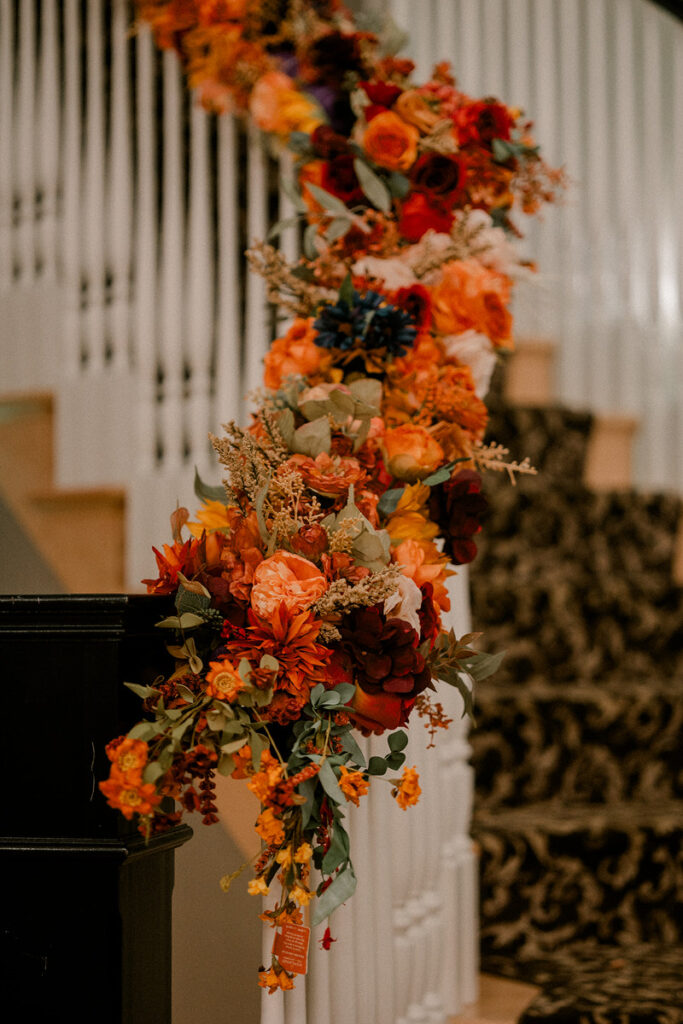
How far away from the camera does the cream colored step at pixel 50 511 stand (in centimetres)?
224

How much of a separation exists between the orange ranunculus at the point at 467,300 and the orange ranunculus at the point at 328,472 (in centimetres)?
32

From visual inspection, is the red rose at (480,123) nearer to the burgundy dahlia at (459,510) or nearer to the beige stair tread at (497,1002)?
the burgundy dahlia at (459,510)

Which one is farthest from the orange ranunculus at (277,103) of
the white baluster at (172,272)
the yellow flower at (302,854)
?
the yellow flower at (302,854)

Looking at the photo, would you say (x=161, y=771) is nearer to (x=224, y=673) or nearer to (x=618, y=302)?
(x=224, y=673)

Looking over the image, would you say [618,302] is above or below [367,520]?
above

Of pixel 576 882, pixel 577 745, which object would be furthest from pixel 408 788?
pixel 577 745

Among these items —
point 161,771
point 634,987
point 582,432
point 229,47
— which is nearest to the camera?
point 161,771

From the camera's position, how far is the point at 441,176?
4.46 ft

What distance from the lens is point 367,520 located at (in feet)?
3.29

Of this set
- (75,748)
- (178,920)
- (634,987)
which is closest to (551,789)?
(634,987)

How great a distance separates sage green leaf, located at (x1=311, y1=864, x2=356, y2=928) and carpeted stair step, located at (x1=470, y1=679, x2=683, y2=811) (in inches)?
43.6

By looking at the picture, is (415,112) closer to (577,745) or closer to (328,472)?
(328,472)

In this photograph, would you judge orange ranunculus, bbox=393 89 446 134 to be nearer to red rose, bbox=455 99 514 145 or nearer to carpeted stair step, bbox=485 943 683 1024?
red rose, bbox=455 99 514 145

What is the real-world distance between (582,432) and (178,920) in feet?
7.08
